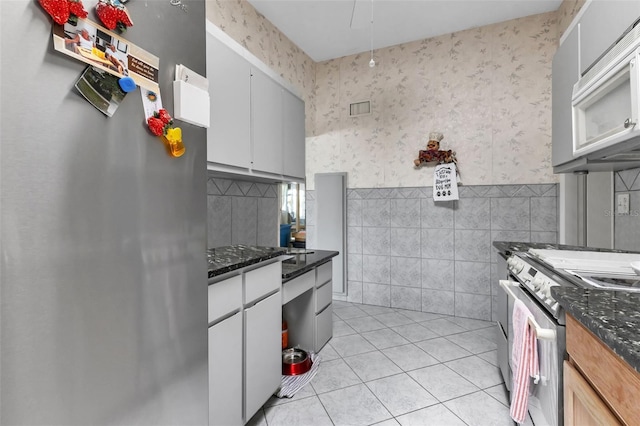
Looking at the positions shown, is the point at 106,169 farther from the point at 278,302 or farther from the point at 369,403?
the point at 369,403

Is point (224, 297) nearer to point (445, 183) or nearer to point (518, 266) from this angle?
point (518, 266)

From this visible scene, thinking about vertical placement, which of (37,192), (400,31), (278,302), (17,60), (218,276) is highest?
(400,31)

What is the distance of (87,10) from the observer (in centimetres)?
60

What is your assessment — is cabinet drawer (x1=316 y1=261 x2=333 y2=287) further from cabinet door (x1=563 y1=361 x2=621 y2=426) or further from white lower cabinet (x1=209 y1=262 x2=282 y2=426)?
cabinet door (x1=563 y1=361 x2=621 y2=426)

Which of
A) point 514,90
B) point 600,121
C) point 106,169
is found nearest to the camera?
point 106,169

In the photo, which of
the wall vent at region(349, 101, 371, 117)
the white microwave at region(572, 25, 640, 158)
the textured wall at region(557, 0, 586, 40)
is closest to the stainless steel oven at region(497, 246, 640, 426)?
the white microwave at region(572, 25, 640, 158)

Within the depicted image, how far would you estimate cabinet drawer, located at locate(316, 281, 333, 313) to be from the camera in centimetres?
236

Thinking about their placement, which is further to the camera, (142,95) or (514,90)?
(514,90)

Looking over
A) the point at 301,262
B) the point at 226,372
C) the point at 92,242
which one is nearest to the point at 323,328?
the point at 301,262

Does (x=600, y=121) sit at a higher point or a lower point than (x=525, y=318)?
higher

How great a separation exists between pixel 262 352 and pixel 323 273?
0.95 meters

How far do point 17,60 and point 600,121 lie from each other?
1.95 meters

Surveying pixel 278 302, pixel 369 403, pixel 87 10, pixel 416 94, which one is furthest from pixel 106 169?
pixel 416 94

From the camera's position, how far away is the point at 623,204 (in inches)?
75.4
